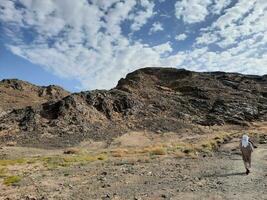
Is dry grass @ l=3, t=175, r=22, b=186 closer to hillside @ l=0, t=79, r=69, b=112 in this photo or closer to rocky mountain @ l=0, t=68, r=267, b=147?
rocky mountain @ l=0, t=68, r=267, b=147

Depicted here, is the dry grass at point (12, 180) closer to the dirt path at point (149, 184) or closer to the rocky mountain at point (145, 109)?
the dirt path at point (149, 184)

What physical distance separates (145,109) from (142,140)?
40.3 feet

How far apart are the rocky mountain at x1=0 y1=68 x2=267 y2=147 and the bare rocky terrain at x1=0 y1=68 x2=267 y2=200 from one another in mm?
156

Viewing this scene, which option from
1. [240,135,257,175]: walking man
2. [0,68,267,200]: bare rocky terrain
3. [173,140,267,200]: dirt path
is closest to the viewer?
[173,140,267,200]: dirt path

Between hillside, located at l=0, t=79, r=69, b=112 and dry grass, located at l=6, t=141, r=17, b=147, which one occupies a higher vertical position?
hillside, located at l=0, t=79, r=69, b=112

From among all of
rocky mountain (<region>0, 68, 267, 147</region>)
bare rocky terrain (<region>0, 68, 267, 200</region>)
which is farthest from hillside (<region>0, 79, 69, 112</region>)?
rocky mountain (<region>0, 68, 267, 147</region>)

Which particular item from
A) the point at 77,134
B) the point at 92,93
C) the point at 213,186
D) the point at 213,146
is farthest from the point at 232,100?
the point at 213,186

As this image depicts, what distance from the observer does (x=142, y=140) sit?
57.1 meters

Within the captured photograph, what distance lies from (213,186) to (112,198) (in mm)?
3960

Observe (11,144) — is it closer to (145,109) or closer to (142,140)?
(142,140)

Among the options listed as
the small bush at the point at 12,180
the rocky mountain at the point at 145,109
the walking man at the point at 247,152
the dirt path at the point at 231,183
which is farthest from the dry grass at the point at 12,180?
the rocky mountain at the point at 145,109

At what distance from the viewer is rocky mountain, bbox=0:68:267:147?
186 ft

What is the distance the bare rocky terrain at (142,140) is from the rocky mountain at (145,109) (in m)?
0.16

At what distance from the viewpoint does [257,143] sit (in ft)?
133
